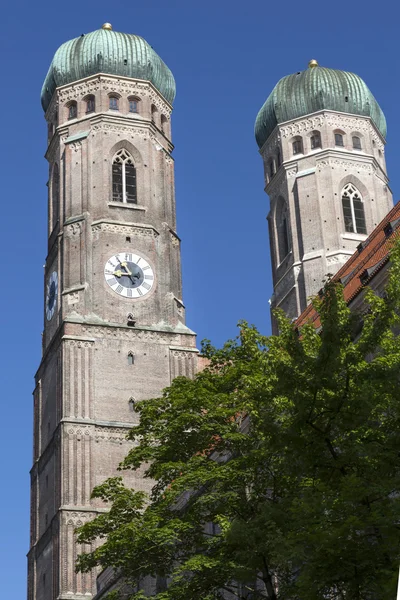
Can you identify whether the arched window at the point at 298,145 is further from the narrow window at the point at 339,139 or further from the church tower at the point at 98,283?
the church tower at the point at 98,283

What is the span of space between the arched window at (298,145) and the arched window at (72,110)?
1265cm

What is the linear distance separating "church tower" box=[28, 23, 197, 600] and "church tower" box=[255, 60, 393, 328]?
669cm

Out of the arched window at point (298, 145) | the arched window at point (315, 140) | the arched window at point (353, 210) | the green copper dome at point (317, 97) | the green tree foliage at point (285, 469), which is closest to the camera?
the green tree foliage at point (285, 469)

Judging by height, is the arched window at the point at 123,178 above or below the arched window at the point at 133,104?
below

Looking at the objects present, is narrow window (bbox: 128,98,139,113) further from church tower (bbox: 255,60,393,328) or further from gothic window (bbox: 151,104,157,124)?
church tower (bbox: 255,60,393,328)

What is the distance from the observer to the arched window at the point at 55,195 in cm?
6919

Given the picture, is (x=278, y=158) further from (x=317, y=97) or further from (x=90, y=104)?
(x=90, y=104)

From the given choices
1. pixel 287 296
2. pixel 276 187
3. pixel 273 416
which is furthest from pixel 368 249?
pixel 276 187

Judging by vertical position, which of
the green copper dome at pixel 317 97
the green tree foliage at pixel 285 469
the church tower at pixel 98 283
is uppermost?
the green copper dome at pixel 317 97

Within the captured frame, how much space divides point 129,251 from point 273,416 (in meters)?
44.9

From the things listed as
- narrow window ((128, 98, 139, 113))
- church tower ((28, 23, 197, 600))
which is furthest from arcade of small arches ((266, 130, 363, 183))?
narrow window ((128, 98, 139, 113))

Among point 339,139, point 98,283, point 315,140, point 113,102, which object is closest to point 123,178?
point 113,102

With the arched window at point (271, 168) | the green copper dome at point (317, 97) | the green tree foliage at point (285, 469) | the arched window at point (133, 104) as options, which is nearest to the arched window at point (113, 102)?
the arched window at point (133, 104)

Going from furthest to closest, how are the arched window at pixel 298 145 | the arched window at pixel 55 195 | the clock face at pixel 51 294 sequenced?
the arched window at pixel 298 145 < the arched window at pixel 55 195 < the clock face at pixel 51 294
